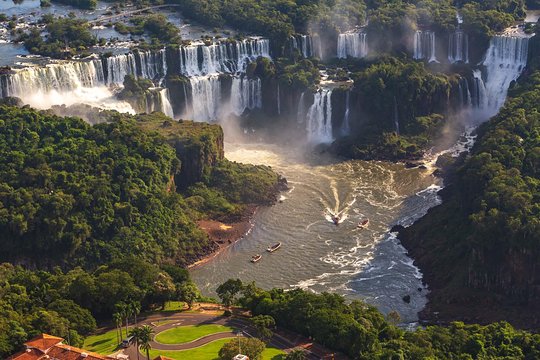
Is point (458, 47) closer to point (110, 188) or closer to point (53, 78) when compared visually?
point (53, 78)

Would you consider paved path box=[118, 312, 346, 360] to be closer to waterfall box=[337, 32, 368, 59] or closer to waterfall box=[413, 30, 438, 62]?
waterfall box=[337, 32, 368, 59]

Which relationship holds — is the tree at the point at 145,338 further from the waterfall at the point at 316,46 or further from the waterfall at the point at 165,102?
the waterfall at the point at 316,46

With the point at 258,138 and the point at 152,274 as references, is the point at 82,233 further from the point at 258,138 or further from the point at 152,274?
the point at 258,138

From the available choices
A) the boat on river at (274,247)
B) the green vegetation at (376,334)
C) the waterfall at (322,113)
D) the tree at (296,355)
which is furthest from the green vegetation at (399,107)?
the tree at (296,355)

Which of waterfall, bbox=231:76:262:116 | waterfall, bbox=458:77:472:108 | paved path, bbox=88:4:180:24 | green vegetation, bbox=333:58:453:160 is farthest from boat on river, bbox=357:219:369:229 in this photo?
paved path, bbox=88:4:180:24

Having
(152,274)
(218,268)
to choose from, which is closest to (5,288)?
(152,274)
